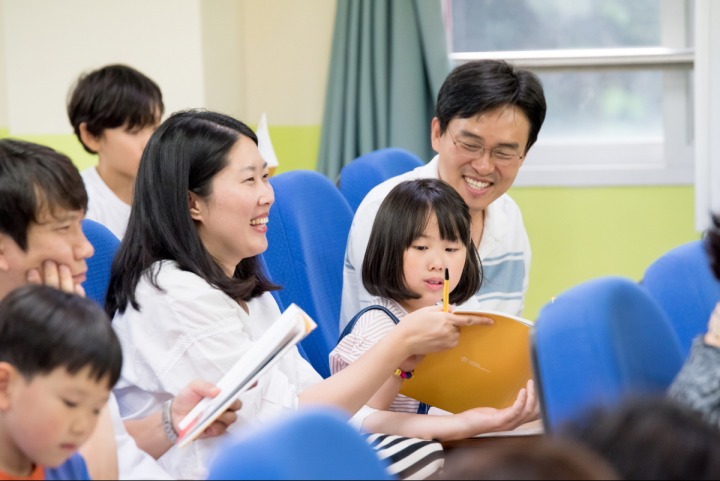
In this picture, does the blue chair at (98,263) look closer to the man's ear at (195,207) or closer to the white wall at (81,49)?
the man's ear at (195,207)

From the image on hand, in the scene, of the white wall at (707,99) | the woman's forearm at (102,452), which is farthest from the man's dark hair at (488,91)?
the woman's forearm at (102,452)

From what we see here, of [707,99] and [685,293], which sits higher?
[707,99]

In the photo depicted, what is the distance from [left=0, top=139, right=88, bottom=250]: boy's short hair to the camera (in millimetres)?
1464

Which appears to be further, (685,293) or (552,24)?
(552,24)

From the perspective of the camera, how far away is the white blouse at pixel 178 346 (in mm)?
1702

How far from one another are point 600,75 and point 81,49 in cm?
209

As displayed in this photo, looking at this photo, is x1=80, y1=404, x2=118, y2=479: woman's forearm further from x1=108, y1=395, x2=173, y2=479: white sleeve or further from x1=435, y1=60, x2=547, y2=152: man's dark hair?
x1=435, y1=60, x2=547, y2=152: man's dark hair

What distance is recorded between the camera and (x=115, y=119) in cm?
323

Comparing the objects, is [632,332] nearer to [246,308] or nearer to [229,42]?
[246,308]

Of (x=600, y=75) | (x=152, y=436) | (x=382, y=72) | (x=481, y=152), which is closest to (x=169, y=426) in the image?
(x=152, y=436)

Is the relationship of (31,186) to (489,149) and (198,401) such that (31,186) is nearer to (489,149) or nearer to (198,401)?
(198,401)

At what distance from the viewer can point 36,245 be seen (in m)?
1.48

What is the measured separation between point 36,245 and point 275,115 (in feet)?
9.94

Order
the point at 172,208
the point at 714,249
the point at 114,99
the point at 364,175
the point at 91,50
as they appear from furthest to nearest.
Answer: the point at 91,50
the point at 364,175
the point at 114,99
the point at 172,208
the point at 714,249
